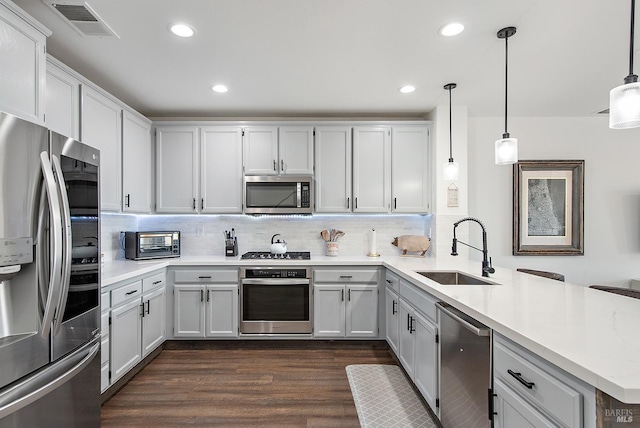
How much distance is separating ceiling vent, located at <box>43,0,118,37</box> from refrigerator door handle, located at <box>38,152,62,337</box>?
1.08 metres

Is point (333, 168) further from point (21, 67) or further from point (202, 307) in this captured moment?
point (21, 67)

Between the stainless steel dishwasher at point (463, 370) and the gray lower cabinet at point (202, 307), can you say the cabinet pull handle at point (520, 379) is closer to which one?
the stainless steel dishwasher at point (463, 370)

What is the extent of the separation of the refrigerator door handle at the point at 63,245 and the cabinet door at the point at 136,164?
172 centimetres

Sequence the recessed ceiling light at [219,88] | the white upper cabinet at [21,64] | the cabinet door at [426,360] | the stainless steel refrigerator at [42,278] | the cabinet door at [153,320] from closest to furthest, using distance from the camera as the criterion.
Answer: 1. the stainless steel refrigerator at [42,278]
2. the white upper cabinet at [21,64]
3. the cabinet door at [426,360]
4. the cabinet door at [153,320]
5. the recessed ceiling light at [219,88]

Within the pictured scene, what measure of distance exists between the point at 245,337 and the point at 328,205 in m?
1.71

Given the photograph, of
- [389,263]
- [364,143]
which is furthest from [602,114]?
[389,263]

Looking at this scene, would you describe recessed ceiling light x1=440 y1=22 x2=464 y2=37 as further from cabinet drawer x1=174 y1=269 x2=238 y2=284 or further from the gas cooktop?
cabinet drawer x1=174 y1=269 x2=238 y2=284

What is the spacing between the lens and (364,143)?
3.59m

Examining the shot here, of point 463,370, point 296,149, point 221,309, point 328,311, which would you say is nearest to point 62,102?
point 296,149

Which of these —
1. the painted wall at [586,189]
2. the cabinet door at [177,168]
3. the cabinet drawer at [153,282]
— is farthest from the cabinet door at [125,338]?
the painted wall at [586,189]

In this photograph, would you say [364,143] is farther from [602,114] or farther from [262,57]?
[602,114]

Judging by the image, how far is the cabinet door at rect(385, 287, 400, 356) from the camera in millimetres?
2855

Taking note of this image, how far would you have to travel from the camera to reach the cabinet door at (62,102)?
6.88 feet

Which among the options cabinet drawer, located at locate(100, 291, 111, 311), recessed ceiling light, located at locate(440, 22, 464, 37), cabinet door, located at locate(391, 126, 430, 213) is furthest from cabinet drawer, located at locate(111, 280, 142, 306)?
recessed ceiling light, located at locate(440, 22, 464, 37)
